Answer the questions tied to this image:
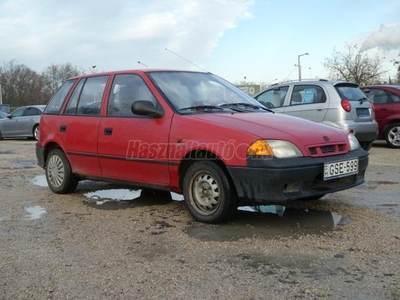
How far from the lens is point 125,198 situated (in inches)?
233

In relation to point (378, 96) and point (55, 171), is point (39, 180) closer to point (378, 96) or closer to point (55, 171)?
point (55, 171)

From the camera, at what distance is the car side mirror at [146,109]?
475 cm

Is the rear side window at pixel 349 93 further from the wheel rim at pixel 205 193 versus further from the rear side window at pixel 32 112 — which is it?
the rear side window at pixel 32 112

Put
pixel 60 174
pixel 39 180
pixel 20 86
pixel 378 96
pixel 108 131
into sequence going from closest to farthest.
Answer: pixel 108 131
pixel 60 174
pixel 39 180
pixel 378 96
pixel 20 86

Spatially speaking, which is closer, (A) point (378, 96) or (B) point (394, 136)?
(B) point (394, 136)

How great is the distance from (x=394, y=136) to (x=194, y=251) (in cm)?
894

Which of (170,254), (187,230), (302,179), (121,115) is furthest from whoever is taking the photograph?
(121,115)

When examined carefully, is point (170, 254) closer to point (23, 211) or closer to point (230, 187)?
point (230, 187)

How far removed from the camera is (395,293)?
2842 millimetres

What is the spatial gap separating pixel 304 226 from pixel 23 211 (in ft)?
10.7

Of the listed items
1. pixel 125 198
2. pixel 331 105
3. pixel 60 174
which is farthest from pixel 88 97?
pixel 331 105

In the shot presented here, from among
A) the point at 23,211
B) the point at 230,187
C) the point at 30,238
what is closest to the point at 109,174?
the point at 23,211

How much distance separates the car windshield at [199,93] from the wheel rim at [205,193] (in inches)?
30.8

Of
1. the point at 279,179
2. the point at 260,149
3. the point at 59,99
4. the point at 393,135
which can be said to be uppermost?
the point at 59,99
